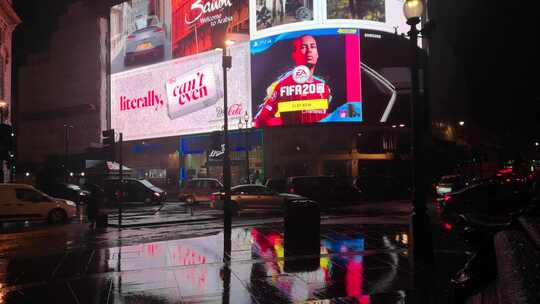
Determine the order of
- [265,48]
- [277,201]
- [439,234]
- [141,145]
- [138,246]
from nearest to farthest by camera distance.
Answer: [138,246], [439,234], [277,201], [265,48], [141,145]

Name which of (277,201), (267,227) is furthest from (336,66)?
(267,227)

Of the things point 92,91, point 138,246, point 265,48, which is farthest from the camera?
point 92,91

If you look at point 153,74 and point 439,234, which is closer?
point 439,234

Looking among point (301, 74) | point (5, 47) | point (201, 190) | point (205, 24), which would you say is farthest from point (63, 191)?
point (205, 24)

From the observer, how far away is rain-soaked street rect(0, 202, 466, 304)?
20.6 ft

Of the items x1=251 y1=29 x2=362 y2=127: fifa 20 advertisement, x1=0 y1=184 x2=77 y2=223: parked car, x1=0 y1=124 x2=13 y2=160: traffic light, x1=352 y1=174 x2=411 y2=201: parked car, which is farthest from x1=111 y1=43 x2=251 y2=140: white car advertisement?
x1=0 y1=124 x2=13 y2=160: traffic light

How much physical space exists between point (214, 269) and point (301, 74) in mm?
32790

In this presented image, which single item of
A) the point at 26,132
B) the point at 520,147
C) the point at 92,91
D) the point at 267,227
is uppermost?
the point at 92,91

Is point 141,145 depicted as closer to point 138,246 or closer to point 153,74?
point 153,74

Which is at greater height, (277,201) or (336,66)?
(336,66)

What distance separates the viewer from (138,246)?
37.3ft

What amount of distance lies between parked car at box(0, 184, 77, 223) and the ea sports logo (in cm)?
2457

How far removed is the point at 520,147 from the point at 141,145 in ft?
157

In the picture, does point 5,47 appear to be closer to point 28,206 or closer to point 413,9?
point 28,206
